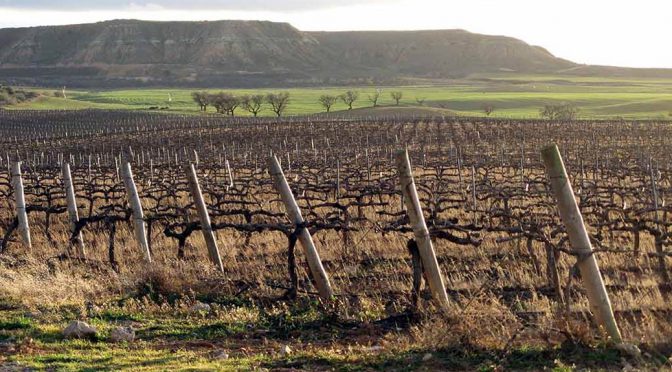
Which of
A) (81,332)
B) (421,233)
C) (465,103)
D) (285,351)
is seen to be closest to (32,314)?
(81,332)

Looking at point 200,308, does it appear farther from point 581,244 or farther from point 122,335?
point 581,244

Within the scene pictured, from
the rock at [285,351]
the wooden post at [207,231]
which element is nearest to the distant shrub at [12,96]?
the wooden post at [207,231]

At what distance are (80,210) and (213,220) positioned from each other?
5.41 metres

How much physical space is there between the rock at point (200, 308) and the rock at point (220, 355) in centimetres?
Result: 165

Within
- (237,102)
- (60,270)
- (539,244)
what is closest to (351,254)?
(539,244)

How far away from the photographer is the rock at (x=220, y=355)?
22.8ft

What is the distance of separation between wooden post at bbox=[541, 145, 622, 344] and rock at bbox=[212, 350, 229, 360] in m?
3.16

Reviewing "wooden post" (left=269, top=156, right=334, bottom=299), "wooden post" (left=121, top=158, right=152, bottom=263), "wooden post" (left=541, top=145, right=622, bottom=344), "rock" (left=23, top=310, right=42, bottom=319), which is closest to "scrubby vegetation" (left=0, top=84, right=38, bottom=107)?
"wooden post" (left=121, top=158, right=152, bottom=263)

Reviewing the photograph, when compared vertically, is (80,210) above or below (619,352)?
below

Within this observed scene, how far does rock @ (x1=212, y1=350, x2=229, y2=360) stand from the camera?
22.8 feet

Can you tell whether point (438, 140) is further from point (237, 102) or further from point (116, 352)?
point (237, 102)

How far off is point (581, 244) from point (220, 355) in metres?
3.27

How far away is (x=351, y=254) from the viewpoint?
1266 centimetres

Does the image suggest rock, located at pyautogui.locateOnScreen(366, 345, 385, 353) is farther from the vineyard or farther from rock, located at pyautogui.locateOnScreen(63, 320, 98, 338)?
rock, located at pyautogui.locateOnScreen(63, 320, 98, 338)
